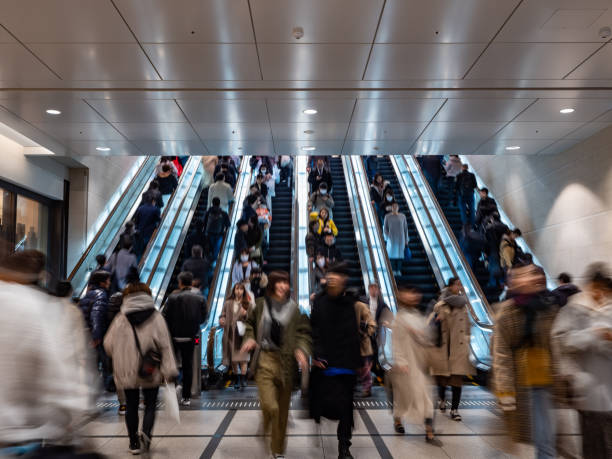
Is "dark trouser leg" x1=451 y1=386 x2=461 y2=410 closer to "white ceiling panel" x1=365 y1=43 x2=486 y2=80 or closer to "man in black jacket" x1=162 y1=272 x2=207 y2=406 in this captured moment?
"man in black jacket" x1=162 y1=272 x2=207 y2=406

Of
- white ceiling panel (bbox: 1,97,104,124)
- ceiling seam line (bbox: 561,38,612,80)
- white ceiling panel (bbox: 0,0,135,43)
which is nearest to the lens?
white ceiling panel (bbox: 0,0,135,43)

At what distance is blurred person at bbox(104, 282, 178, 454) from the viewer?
464 cm

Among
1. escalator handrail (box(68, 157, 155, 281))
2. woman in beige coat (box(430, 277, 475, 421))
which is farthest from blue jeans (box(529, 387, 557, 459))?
escalator handrail (box(68, 157, 155, 281))

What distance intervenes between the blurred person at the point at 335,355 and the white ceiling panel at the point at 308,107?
12.1 ft

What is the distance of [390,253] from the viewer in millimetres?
11781

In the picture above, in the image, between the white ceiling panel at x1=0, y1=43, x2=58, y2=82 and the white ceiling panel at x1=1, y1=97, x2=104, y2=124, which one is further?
the white ceiling panel at x1=1, y1=97, x2=104, y2=124

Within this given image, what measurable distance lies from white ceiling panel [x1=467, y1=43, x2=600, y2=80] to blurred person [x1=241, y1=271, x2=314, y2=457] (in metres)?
3.61

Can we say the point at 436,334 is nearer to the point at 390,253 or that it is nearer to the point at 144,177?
the point at 390,253

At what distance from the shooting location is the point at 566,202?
33.1ft

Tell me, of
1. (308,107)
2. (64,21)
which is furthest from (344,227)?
(64,21)

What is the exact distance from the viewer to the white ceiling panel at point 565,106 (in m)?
7.54

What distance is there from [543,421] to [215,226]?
30.6 ft

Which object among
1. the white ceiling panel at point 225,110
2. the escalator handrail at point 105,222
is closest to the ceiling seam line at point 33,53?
the white ceiling panel at point 225,110

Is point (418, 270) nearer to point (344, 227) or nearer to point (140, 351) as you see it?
point (344, 227)
